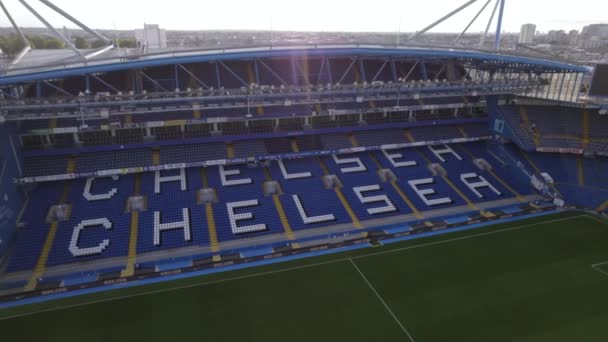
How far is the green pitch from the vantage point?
17.0 m

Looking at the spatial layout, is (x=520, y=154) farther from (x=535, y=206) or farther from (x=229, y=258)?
(x=229, y=258)

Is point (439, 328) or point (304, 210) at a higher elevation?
point (304, 210)

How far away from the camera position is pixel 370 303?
18.9 metres

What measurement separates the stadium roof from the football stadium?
14 cm

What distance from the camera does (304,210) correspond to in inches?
1016

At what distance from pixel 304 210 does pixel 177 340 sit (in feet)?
38.7

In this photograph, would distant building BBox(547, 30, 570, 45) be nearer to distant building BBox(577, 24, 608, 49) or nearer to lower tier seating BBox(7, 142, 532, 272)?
distant building BBox(577, 24, 608, 49)

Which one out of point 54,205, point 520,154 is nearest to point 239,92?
point 54,205

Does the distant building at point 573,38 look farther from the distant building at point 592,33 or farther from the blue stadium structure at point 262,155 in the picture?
the blue stadium structure at point 262,155

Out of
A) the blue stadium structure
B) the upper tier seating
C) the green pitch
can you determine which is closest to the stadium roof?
the blue stadium structure

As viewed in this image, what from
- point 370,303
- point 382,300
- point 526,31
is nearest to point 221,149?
point 370,303

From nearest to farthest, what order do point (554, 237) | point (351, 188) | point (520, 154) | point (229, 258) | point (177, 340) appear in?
point (177, 340)
point (229, 258)
point (554, 237)
point (351, 188)
point (520, 154)

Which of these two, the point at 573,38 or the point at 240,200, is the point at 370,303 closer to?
the point at 240,200

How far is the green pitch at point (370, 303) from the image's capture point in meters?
17.0
